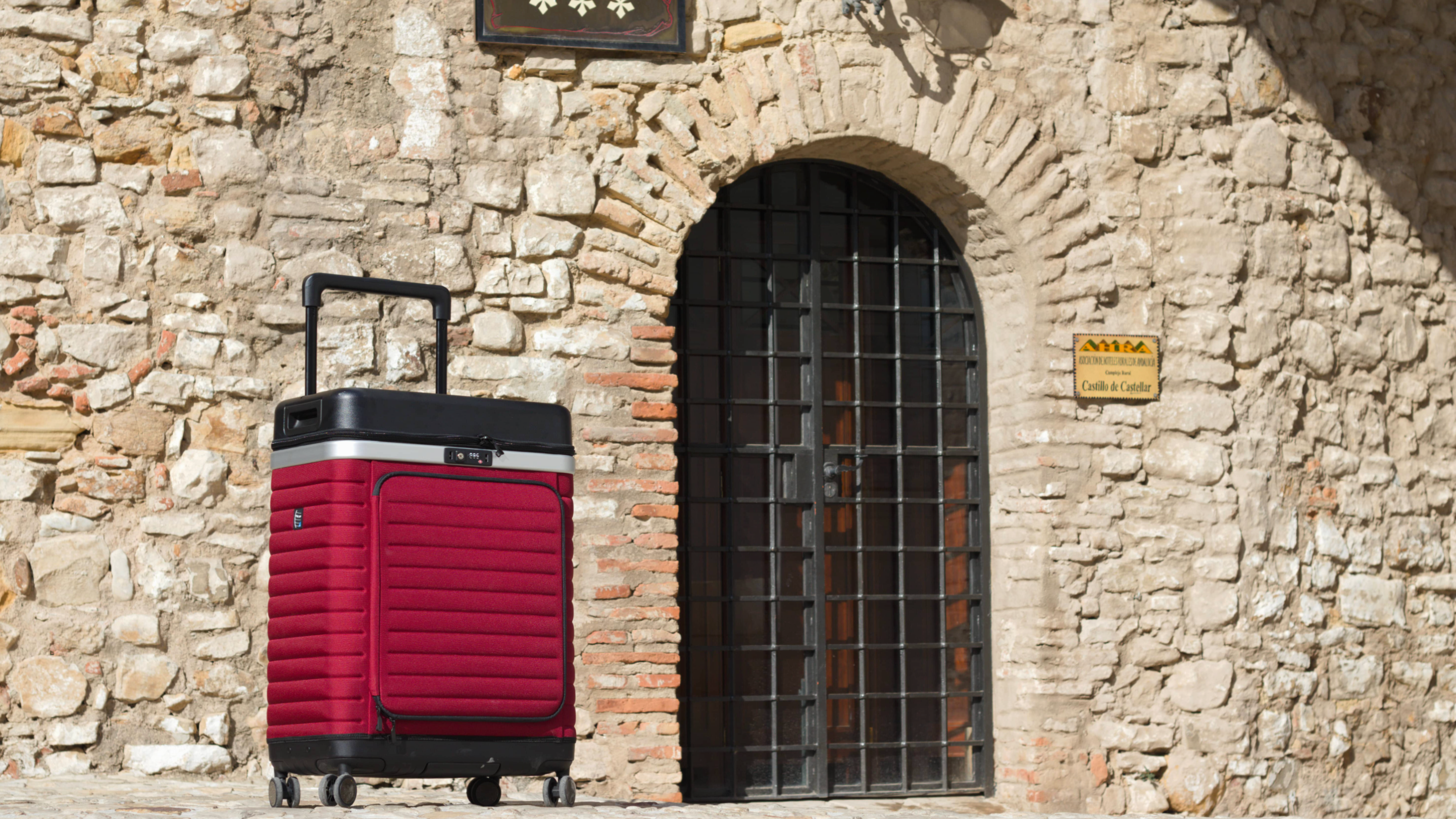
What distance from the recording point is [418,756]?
384 centimetres

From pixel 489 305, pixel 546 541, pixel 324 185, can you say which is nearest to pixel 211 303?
pixel 324 185

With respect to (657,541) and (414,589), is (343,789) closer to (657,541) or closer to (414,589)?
(414,589)

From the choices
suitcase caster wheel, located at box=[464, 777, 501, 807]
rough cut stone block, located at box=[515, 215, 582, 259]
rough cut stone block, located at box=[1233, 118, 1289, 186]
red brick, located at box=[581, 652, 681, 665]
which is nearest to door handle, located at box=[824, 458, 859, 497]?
red brick, located at box=[581, 652, 681, 665]

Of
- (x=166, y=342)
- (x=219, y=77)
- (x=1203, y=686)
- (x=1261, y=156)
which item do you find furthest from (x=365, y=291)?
(x=1261, y=156)

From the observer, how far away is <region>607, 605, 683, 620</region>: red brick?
552 centimetres

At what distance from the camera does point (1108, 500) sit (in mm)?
6062

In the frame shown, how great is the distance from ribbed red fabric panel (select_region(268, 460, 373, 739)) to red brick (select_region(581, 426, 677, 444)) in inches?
67.7

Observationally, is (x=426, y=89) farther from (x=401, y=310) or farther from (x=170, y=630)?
(x=170, y=630)

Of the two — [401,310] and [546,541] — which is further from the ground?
[401,310]

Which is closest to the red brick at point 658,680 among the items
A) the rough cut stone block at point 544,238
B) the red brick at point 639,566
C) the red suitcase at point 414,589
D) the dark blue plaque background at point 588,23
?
the red brick at point 639,566

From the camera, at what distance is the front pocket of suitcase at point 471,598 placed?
3854 millimetres

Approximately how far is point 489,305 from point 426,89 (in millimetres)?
825

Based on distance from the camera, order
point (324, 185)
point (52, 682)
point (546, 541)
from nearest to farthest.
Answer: point (546, 541)
point (52, 682)
point (324, 185)

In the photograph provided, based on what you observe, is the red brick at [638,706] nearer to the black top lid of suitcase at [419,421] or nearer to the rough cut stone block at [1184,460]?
the black top lid of suitcase at [419,421]
